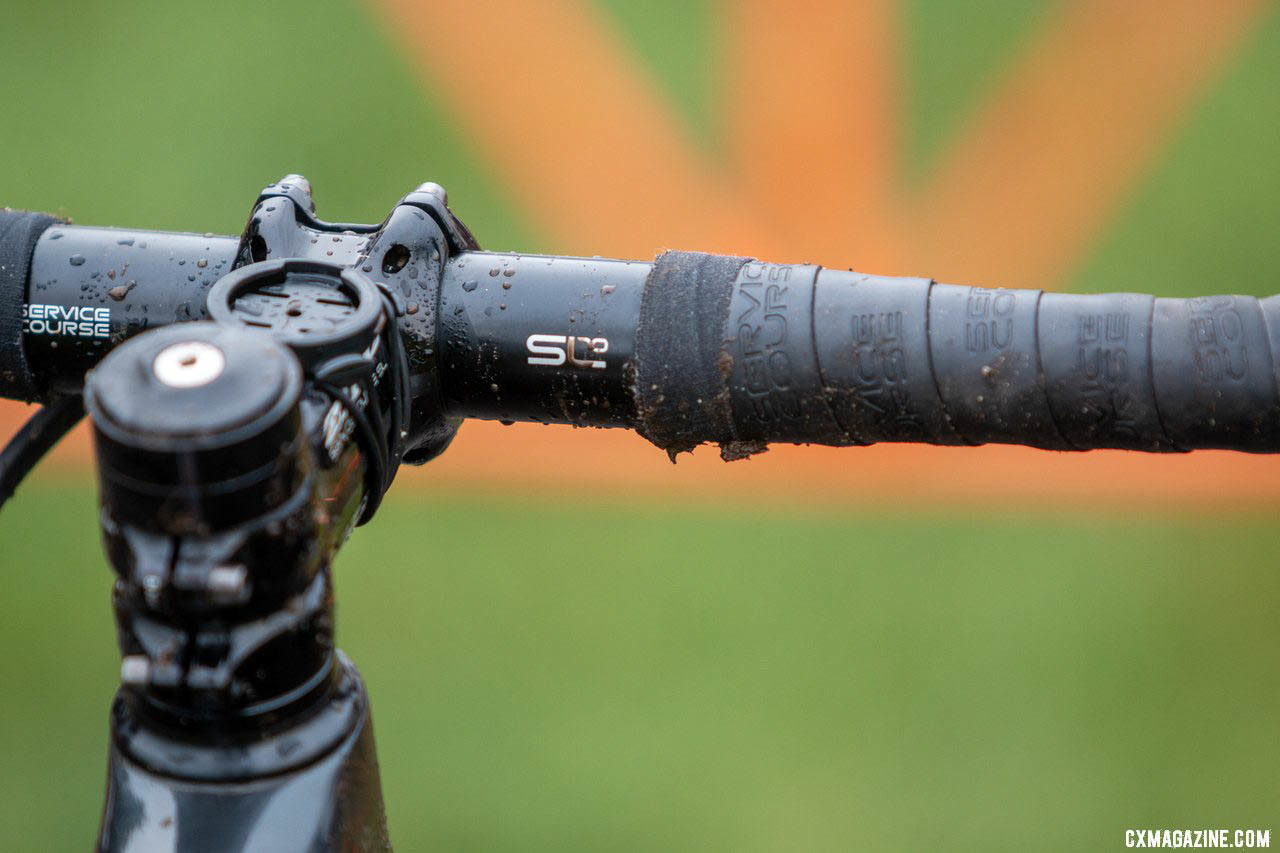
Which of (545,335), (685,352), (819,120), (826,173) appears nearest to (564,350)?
(545,335)

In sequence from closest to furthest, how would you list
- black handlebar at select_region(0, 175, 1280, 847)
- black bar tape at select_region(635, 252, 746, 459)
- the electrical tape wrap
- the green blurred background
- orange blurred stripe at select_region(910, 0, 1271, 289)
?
black handlebar at select_region(0, 175, 1280, 847), the electrical tape wrap, black bar tape at select_region(635, 252, 746, 459), the green blurred background, orange blurred stripe at select_region(910, 0, 1271, 289)

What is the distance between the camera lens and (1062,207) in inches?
140

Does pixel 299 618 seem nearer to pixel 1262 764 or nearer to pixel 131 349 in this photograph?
pixel 131 349

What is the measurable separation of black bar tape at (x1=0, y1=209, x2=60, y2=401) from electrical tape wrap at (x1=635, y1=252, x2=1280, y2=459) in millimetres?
643

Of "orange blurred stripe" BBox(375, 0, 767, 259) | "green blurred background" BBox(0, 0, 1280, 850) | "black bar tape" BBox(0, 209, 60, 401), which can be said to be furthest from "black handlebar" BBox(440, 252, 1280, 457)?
"orange blurred stripe" BBox(375, 0, 767, 259)

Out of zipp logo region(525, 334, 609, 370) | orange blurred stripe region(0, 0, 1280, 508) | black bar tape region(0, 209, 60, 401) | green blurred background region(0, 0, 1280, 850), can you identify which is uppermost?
black bar tape region(0, 209, 60, 401)

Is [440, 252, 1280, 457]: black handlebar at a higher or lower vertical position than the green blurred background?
higher

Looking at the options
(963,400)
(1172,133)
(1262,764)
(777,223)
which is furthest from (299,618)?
(1172,133)

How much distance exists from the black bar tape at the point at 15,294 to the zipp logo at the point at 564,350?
0.53 m

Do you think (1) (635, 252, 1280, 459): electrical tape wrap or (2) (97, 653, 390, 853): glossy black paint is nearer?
(2) (97, 653, 390, 853): glossy black paint

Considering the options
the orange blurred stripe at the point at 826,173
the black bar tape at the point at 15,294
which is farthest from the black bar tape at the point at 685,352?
the orange blurred stripe at the point at 826,173

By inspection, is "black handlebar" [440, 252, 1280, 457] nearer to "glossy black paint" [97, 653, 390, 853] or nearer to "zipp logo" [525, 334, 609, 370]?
"zipp logo" [525, 334, 609, 370]

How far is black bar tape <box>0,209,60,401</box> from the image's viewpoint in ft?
4.69

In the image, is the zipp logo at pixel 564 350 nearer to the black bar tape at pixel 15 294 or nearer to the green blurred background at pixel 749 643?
the black bar tape at pixel 15 294
